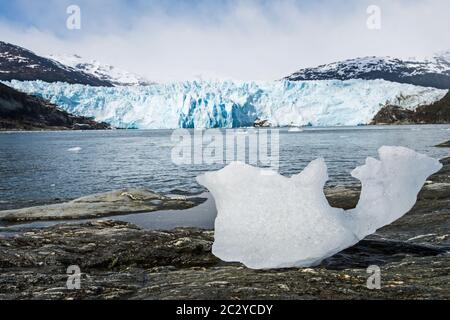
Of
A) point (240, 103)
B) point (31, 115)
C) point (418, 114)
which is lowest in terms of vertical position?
point (31, 115)

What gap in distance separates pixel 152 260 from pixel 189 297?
2.94 meters

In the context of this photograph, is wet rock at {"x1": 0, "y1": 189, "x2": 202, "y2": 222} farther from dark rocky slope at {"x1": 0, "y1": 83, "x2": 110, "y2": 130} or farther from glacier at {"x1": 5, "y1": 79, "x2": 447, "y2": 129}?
A: dark rocky slope at {"x1": 0, "y1": 83, "x2": 110, "y2": 130}

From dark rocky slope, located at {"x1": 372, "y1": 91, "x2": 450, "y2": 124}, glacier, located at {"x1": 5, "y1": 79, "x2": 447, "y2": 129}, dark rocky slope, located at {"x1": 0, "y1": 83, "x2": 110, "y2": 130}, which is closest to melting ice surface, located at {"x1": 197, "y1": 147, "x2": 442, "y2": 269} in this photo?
glacier, located at {"x1": 5, "y1": 79, "x2": 447, "y2": 129}

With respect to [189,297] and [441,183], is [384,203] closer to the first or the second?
[189,297]

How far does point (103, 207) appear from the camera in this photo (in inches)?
617

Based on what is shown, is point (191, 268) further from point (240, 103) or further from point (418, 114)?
point (418, 114)

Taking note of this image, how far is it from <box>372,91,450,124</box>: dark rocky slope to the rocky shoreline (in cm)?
14634

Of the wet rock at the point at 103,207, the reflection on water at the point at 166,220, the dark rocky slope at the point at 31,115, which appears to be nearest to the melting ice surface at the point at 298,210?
the reflection on water at the point at 166,220

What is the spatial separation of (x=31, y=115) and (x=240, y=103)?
73424mm

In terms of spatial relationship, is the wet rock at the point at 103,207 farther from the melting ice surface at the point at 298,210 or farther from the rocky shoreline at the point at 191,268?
the melting ice surface at the point at 298,210

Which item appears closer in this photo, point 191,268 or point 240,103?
point 191,268

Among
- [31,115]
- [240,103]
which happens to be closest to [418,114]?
[240,103]
